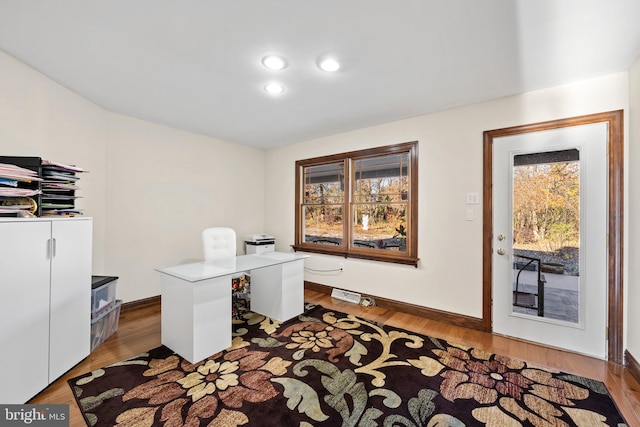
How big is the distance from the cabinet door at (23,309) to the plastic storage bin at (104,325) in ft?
1.89

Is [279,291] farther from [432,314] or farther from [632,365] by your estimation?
[632,365]

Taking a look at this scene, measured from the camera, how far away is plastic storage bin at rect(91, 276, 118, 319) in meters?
2.42

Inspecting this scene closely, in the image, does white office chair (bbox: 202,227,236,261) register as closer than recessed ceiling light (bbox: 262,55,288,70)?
No

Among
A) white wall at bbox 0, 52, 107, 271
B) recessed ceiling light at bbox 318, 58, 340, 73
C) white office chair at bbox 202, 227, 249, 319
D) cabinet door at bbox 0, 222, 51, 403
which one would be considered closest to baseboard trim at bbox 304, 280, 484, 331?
white office chair at bbox 202, 227, 249, 319

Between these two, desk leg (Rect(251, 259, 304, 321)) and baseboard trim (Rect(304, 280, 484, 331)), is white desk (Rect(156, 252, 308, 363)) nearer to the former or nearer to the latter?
desk leg (Rect(251, 259, 304, 321))

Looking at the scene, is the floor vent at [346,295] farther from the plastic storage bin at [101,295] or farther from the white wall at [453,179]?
the plastic storage bin at [101,295]

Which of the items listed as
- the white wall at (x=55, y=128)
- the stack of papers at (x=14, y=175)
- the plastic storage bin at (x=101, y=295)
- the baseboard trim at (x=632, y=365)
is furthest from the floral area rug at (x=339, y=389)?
the white wall at (x=55, y=128)

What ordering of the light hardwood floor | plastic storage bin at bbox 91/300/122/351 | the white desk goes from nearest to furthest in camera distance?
1. the light hardwood floor
2. the white desk
3. plastic storage bin at bbox 91/300/122/351

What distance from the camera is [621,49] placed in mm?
1892

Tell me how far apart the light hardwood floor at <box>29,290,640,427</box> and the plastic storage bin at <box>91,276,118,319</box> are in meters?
0.32

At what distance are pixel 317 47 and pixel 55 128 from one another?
2.54m

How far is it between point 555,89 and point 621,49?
1.81 feet

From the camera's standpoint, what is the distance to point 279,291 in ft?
9.91

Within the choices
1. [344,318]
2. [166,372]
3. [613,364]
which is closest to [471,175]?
[613,364]
